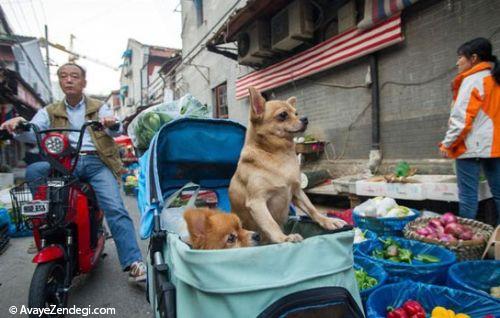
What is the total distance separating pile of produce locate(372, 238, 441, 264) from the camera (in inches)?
108

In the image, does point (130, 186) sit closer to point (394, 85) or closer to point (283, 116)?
point (394, 85)

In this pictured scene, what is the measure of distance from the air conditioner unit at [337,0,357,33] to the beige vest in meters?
4.91

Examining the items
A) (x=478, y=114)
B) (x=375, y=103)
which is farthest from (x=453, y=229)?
(x=375, y=103)

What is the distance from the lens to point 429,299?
7.08ft

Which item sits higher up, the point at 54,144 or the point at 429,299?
the point at 54,144

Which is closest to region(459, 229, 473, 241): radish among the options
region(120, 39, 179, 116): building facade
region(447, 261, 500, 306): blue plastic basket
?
region(447, 261, 500, 306): blue plastic basket

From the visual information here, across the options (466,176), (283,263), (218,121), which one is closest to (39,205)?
(218,121)

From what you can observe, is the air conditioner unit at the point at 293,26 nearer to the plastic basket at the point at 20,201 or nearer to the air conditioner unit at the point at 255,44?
the air conditioner unit at the point at 255,44

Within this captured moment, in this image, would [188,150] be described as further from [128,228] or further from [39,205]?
[39,205]

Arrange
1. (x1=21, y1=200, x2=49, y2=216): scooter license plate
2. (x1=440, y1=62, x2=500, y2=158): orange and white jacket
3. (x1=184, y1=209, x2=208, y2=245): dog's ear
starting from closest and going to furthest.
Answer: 1. (x1=184, y1=209, x2=208, y2=245): dog's ear
2. (x1=21, y1=200, x2=49, y2=216): scooter license plate
3. (x1=440, y1=62, x2=500, y2=158): orange and white jacket

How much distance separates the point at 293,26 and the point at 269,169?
5507 millimetres

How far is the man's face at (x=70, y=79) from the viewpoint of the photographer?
2891mm

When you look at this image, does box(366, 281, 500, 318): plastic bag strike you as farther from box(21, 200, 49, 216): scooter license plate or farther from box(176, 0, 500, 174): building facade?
box(176, 0, 500, 174): building facade

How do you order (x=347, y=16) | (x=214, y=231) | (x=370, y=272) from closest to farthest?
(x=214, y=231), (x=370, y=272), (x=347, y=16)
